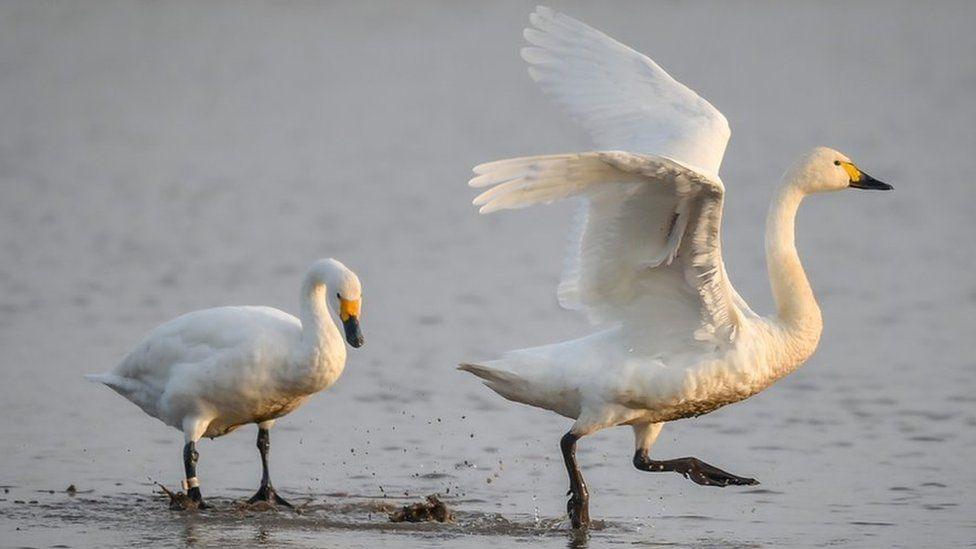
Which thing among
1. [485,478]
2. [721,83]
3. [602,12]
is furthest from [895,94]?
[485,478]

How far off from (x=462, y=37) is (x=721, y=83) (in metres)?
7.87

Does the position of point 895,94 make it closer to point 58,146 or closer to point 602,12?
point 602,12

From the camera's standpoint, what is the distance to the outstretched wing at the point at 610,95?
10547mm

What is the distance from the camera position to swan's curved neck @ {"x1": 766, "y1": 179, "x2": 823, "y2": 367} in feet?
32.9

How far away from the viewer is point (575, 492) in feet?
32.4

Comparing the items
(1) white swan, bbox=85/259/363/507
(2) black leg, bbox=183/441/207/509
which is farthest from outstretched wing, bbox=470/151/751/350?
(2) black leg, bbox=183/441/207/509

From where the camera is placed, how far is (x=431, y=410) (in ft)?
41.2

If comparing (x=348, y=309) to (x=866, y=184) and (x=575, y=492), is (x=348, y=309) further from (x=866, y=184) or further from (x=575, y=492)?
(x=866, y=184)

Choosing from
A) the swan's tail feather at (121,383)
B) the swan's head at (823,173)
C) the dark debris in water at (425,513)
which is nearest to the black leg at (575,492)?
the dark debris in water at (425,513)

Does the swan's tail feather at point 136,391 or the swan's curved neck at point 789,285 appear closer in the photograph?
the swan's curved neck at point 789,285

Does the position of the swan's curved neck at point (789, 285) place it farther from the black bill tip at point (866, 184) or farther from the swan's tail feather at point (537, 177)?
the swan's tail feather at point (537, 177)

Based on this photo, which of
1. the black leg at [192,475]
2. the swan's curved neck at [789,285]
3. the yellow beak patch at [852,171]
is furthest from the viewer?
the yellow beak patch at [852,171]

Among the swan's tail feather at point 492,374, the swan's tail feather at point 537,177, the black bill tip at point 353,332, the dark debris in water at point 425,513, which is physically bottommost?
the dark debris in water at point 425,513

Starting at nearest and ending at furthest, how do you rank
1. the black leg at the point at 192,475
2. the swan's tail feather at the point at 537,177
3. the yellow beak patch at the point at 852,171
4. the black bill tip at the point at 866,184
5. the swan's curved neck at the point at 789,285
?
the swan's tail feather at the point at 537,177 → the swan's curved neck at the point at 789,285 → the black leg at the point at 192,475 → the yellow beak patch at the point at 852,171 → the black bill tip at the point at 866,184
